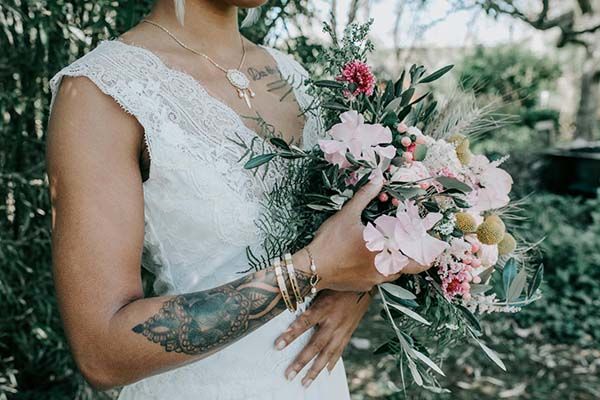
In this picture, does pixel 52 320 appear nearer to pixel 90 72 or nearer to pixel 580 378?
pixel 90 72

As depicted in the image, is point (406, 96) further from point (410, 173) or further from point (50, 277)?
point (50, 277)

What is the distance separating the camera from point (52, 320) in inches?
130

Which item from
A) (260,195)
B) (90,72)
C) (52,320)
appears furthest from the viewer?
(52,320)

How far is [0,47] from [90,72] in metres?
1.85

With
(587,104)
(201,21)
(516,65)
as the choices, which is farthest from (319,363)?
(516,65)

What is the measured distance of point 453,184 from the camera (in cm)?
119

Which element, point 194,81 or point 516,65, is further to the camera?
point 516,65

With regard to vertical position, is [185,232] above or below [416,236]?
below

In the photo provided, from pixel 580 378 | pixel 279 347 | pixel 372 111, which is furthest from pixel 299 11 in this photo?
pixel 580 378

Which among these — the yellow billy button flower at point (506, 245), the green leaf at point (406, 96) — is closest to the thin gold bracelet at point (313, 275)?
the green leaf at point (406, 96)

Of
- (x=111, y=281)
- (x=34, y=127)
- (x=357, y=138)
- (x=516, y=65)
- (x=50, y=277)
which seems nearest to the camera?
(x=111, y=281)

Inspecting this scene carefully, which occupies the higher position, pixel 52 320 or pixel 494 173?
pixel 494 173

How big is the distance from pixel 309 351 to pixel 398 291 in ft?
1.05

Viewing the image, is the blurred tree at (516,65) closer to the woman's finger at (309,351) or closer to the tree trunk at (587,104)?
the tree trunk at (587,104)
